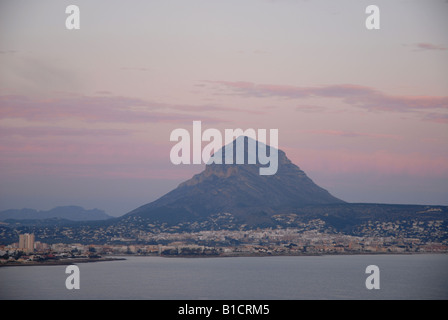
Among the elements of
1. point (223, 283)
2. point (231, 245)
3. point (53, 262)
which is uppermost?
point (223, 283)

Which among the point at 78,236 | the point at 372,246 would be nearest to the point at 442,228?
the point at 372,246

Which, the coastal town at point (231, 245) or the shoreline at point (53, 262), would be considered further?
the coastal town at point (231, 245)

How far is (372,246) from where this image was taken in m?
178

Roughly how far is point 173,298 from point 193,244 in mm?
105743

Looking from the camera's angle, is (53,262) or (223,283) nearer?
(223,283)

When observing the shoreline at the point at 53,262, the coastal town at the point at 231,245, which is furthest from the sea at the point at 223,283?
the coastal town at the point at 231,245

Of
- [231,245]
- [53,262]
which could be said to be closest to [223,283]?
[53,262]

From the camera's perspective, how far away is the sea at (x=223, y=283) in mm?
76125

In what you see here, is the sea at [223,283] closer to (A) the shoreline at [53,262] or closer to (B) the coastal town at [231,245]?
(A) the shoreline at [53,262]

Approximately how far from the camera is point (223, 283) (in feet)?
295

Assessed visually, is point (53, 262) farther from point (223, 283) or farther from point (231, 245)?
point (231, 245)
